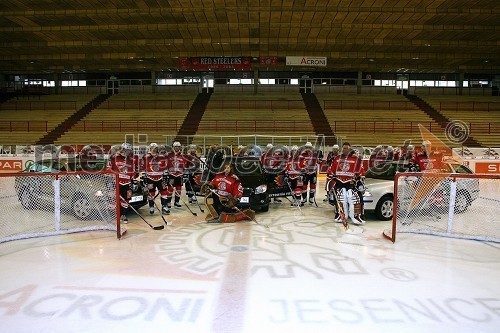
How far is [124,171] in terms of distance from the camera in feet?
27.9

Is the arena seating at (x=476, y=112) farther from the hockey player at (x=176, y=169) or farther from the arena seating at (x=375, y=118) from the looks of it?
the hockey player at (x=176, y=169)

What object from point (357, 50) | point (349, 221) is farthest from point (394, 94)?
point (349, 221)

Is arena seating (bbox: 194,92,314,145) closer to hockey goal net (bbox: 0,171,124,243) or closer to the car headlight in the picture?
the car headlight

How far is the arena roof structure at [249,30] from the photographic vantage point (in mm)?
15641

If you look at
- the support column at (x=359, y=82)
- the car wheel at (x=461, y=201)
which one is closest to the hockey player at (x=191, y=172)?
the car wheel at (x=461, y=201)

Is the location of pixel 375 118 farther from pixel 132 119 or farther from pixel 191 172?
pixel 191 172

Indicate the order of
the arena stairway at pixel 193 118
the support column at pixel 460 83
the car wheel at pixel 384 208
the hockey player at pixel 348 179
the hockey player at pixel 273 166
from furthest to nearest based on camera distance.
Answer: the support column at pixel 460 83 → the arena stairway at pixel 193 118 → the hockey player at pixel 273 166 → the car wheel at pixel 384 208 → the hockey player at pixel 348 179

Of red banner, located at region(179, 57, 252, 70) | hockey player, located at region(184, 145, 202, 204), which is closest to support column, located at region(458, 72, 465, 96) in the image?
red banner, located at region(179, 57, 252, 70)

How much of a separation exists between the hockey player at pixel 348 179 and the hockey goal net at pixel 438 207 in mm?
833

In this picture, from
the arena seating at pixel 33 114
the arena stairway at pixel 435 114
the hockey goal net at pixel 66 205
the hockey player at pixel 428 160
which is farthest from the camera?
the arena seating at pixel 33 114

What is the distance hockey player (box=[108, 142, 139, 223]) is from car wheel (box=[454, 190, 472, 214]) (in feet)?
21.7

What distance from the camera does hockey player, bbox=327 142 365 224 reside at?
8.34 m

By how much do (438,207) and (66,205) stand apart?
721cm

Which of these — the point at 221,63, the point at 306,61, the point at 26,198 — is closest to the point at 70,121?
the point at 221,63
